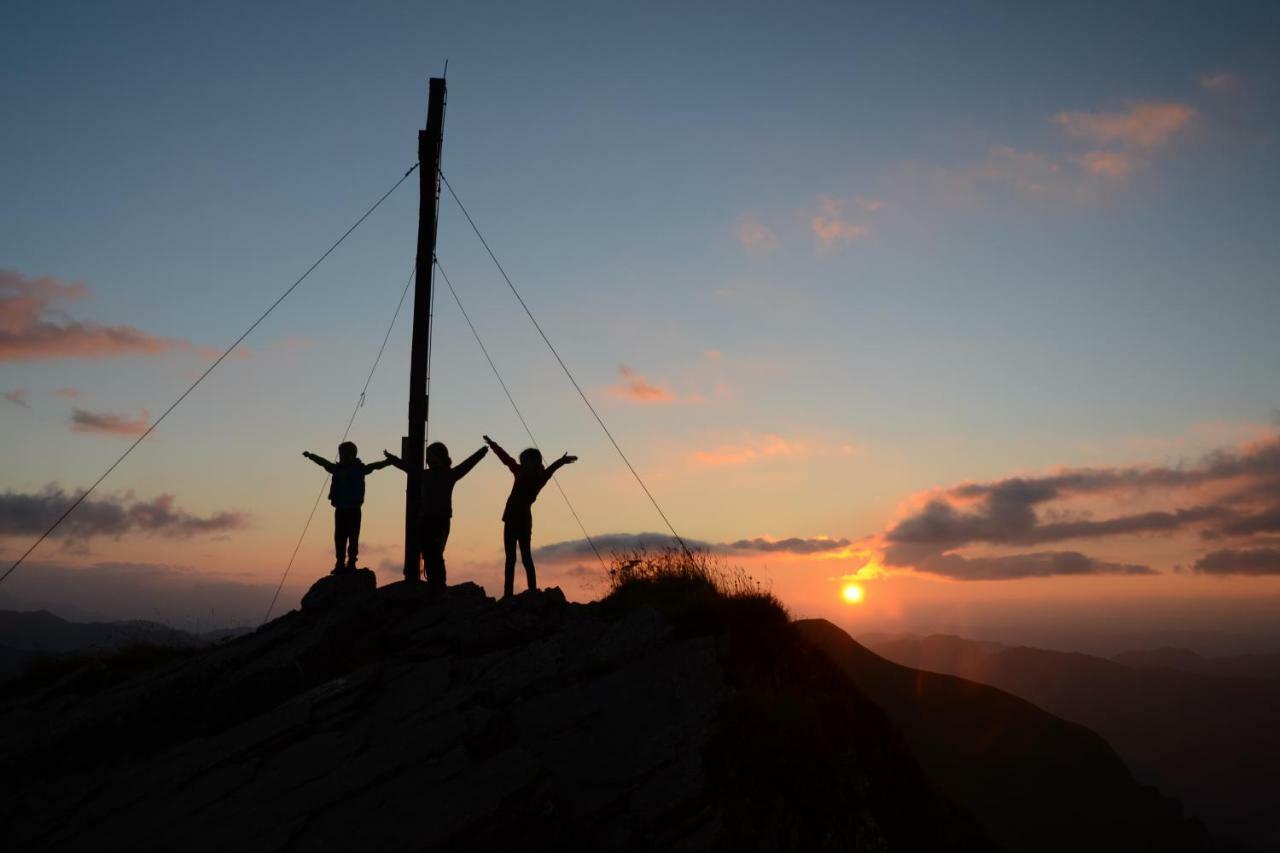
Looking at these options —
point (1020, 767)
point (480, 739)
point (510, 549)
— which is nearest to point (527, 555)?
point (510, 549)

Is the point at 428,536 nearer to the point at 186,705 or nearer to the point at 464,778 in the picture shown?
the point at 186,705

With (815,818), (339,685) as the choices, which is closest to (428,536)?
(339,685)

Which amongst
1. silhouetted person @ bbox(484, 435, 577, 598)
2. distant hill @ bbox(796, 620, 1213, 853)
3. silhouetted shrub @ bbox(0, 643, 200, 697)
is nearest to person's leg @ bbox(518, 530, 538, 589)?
silhouetted person @ bbox(484, 435, 577, 598)

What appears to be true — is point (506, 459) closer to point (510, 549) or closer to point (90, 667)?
point (510, 549)

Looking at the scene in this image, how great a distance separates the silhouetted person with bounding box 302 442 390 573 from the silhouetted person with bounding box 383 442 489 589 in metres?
1.68

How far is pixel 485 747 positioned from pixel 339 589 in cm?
768

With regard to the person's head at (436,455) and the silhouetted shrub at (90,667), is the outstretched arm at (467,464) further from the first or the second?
the silhouetted shrub at (90,667)

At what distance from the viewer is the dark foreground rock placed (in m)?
9.09

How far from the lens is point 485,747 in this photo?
32.3ft

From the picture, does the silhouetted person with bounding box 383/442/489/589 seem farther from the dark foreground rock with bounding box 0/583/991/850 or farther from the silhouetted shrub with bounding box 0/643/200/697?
the silhouetted shrub with bounding box 0/643/200/697

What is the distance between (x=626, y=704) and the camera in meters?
11.3

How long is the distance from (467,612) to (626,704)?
4.68 metres

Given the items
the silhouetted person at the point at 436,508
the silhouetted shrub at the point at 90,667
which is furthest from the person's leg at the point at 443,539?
the silhouetted shrub at the point at 90,667

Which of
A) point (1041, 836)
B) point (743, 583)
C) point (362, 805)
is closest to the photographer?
point (362, 805)
